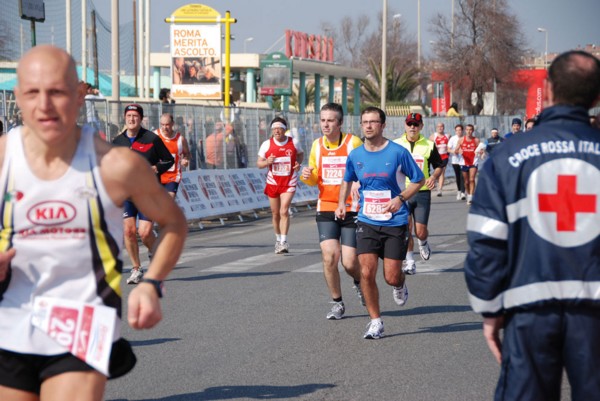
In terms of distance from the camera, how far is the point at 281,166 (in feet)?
58.0

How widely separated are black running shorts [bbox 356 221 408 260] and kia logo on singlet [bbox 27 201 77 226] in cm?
603

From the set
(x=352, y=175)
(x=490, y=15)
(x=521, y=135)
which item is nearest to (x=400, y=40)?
(x=490, y=15)

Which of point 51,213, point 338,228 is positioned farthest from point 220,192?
point 51,213

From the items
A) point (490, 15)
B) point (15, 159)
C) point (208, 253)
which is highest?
point (490, 15)

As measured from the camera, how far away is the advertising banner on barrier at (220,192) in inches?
849

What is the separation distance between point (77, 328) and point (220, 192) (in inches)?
759

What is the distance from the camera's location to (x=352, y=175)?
1028 centimetres

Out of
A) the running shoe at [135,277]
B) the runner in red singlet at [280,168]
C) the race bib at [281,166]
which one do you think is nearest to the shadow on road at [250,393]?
the running shoe at [135,277]

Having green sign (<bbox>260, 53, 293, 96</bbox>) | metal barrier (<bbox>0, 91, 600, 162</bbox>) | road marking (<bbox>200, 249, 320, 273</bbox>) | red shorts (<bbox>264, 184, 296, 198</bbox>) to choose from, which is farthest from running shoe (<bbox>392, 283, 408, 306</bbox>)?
green sign (<bbox>260, 53, 293, 96</bbox>)

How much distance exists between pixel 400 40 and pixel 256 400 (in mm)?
85713

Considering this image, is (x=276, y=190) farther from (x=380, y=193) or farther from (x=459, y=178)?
(x=459, y=178)

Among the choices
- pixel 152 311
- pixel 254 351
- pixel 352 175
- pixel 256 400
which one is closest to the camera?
pixel 152 311

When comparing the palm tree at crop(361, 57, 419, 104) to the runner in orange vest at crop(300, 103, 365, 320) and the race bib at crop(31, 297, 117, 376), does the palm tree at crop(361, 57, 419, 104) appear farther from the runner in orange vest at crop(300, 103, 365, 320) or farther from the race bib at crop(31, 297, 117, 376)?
the race bib at crop(31, 297, 117, 376)

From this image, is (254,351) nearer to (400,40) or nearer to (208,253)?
(208,253)
